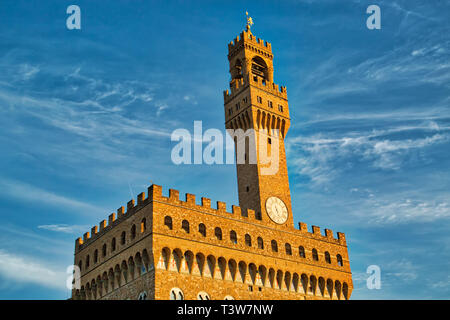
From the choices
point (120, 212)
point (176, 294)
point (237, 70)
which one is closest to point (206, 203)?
point (120, 212)

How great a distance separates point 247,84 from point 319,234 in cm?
1840

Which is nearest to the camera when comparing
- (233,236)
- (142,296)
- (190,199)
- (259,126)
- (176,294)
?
(176,294)

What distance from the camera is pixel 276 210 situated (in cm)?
5541

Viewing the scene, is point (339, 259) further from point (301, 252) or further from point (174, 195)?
point (174, 195)

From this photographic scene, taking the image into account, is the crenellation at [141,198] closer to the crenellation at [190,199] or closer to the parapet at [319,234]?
the crenellation at [190,199]

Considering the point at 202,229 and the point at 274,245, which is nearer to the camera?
the point at 202,229

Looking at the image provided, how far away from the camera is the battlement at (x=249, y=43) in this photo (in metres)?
64.2

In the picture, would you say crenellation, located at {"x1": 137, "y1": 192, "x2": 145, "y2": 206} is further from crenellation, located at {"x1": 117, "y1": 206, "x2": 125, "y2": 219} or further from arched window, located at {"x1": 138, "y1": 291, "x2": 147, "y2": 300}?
arched window, located at {"x1": 138, "y1": 291, "x2": 147, "y2": 300}

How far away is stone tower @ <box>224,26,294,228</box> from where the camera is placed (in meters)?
55.9

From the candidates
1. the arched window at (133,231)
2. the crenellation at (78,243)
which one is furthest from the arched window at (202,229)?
the crenellation at (78,243)

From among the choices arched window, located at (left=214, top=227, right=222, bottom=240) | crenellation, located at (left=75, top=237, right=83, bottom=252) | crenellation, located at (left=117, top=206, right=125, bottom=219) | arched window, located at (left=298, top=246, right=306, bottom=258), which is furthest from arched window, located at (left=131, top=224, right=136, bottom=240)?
arched window, located at (left=298, top=246, right=306, bottom=258)
